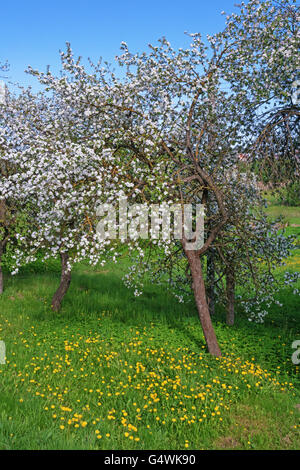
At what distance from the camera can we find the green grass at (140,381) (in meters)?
6.75

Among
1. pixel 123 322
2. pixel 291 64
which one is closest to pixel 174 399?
pixel 123 322

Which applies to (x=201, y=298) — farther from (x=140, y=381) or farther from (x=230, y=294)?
(x=230, y=294)

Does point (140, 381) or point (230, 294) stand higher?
point (230, 294)

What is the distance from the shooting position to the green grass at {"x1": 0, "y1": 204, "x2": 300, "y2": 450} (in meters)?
6.75

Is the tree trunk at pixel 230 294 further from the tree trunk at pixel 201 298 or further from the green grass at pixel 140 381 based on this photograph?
the tree trunk at pixel 201 298

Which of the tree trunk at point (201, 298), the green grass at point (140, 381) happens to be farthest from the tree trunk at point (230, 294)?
the tree trunk at point (201, 298)

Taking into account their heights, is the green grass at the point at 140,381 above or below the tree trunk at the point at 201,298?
below

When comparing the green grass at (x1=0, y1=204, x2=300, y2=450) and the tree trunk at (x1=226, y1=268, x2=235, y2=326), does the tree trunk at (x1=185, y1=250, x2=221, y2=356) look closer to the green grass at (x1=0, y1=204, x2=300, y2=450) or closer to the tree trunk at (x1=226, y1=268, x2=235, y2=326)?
the green grass at (x1=0, y1=204, x2=300, y2=450)

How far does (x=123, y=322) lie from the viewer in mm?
13703

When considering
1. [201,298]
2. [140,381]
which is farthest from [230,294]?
[140,381]

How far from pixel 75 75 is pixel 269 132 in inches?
233

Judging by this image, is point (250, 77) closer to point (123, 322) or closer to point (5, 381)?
point (123, 322)

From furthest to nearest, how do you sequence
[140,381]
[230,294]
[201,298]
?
[230,294], [201,298], [140,381]

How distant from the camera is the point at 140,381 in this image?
871 cm
